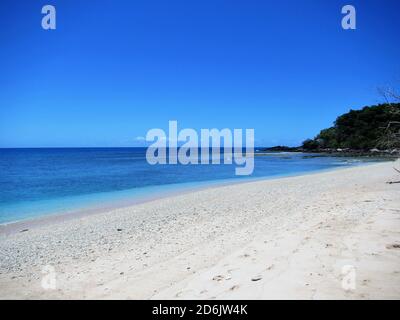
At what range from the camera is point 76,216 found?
1227cm

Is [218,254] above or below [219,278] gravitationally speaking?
below

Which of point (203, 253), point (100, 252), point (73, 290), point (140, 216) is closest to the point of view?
point (73, 290)

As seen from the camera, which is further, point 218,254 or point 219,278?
point 218,254

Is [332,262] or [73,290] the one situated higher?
[332,262]

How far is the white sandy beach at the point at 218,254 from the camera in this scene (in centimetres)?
420

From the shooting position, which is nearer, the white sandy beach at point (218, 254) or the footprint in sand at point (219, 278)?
the white sandy beach at point (218, 254)

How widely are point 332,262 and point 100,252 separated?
5.05 m

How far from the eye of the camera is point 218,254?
6211 millimetres

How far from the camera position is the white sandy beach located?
13.8 feet

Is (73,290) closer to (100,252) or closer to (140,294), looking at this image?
(140,294)

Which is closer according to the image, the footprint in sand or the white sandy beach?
the white sandy beach

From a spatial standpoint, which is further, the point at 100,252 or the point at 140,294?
the point at 100,252
